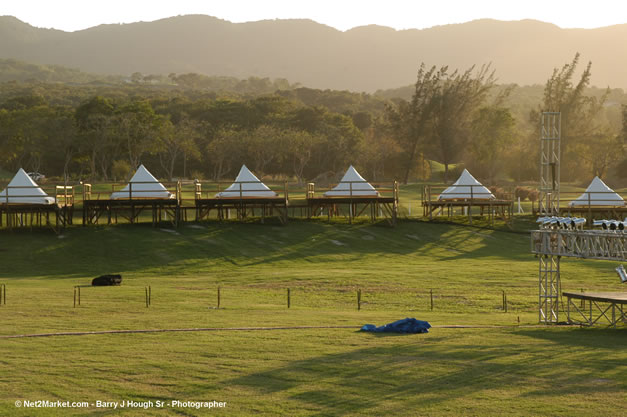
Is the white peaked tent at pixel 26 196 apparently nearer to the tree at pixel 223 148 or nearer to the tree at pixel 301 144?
the tree at pixel 223 148

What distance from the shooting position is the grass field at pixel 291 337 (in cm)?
1509

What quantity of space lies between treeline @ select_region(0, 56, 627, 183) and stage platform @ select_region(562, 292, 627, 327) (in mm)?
62121

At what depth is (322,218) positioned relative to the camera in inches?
2030

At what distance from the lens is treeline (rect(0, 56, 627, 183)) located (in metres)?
86.4

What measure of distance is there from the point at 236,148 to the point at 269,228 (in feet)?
139

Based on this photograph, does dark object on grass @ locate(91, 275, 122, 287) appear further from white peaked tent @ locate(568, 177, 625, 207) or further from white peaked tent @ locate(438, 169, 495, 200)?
white peaked tent @ locate(568, 177, 625, 207)

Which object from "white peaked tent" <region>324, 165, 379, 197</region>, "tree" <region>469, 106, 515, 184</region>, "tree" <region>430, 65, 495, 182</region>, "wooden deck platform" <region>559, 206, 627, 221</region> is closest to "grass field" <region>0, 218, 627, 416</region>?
"white peaked tent" <region>324, 165, 379, 197</region>

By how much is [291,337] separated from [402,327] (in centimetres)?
309

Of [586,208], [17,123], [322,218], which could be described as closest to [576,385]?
[322,218]

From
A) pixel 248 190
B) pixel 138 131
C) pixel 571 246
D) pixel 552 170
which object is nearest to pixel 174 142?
pixel 138 131

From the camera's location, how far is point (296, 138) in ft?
295

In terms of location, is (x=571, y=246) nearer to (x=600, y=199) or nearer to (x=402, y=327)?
(x=402, y=327)

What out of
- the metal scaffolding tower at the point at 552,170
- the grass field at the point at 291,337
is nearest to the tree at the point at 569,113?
the grass field at the point at 291,337

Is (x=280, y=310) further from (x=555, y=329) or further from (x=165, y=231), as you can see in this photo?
(x=165, y=231)
